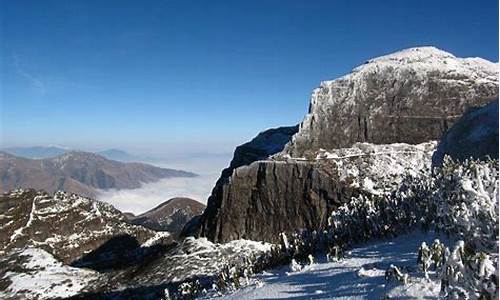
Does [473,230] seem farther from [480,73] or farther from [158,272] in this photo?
[480,73]

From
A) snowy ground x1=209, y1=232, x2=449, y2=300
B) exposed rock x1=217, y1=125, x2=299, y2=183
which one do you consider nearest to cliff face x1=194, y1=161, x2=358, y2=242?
exposed rock x1=217, y1=125, x2=299, y2=183

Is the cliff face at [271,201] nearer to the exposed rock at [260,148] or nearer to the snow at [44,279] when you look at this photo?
the snow at [44,279]

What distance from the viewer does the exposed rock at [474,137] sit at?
90.2ft

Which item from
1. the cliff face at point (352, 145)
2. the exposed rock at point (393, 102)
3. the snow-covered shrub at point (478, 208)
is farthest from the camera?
the exposed rock at point (393, 102)

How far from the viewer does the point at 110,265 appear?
94000mm

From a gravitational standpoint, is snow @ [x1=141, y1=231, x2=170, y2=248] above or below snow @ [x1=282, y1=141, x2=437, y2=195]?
below

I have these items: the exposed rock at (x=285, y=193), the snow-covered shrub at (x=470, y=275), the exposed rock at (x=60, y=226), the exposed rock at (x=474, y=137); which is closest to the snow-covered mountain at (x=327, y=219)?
the snow-covered shrub at (x=470, y=275)

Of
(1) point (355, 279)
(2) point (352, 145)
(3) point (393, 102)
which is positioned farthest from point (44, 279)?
(3) point (393, 102)

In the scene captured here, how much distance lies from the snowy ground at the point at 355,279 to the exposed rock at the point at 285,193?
2751 inches

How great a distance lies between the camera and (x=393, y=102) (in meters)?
125

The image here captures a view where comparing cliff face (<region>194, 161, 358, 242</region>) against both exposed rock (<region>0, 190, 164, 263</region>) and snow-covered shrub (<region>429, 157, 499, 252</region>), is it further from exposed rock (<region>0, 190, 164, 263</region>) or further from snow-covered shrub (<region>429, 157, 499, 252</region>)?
snow-covered shrub (<region>429, 157, 499, 252</region>)

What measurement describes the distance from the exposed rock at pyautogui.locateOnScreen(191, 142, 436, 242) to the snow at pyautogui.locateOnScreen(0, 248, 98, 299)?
83.3ft

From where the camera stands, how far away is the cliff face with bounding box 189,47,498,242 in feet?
313

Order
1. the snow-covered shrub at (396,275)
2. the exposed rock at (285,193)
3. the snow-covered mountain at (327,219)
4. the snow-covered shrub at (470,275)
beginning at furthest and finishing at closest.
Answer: the exposed rock at (285,193) → the snow-covered mountain at (327,219) → the snow-covered shrub at (396,275) → the snow-covered shrub at (470,275)
